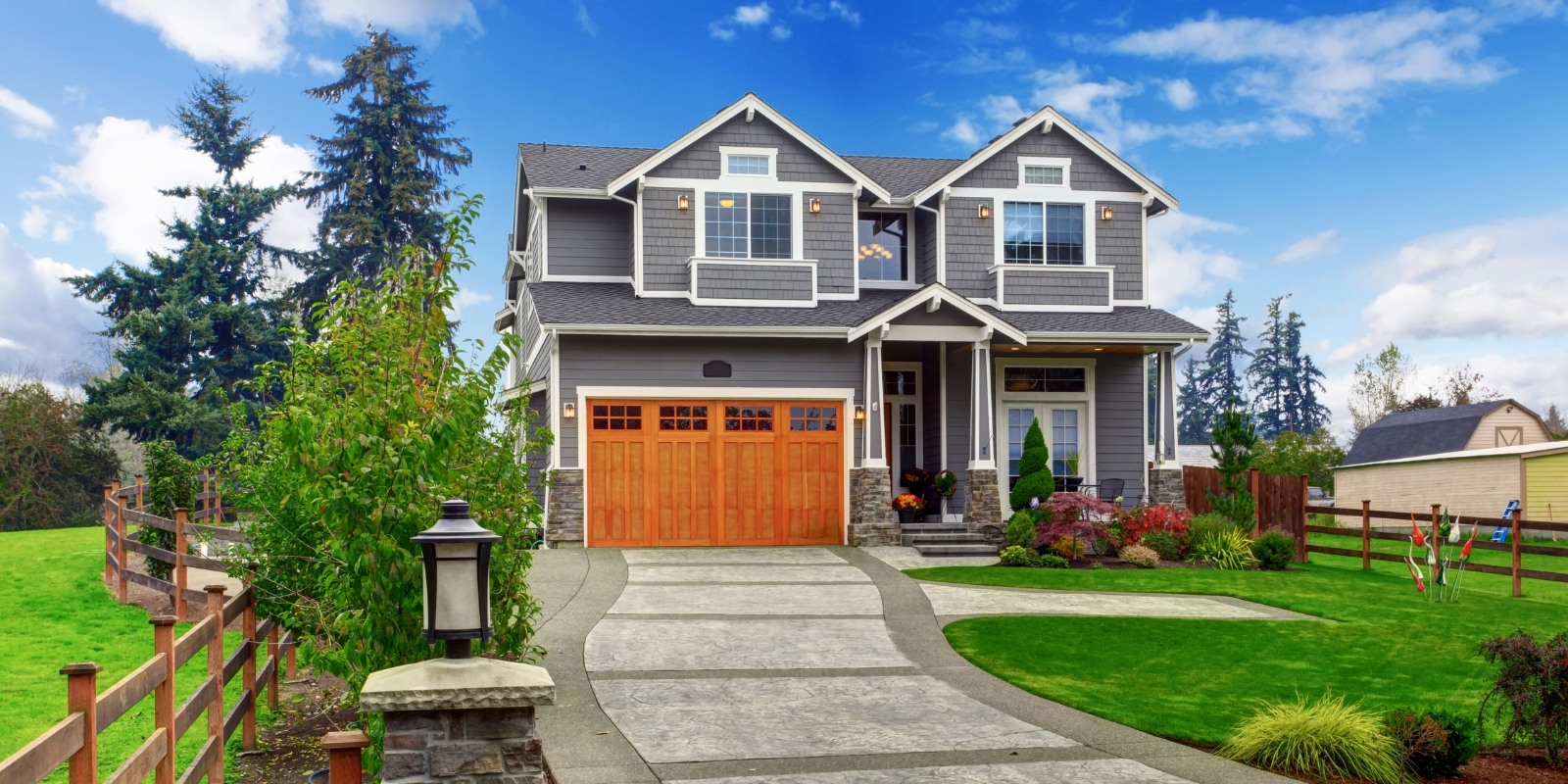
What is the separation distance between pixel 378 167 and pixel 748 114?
74.3 ft

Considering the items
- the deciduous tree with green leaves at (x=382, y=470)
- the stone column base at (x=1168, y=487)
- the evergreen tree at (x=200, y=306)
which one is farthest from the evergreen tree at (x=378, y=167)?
the deciduous tree with green leaves at (x=382, y=470)

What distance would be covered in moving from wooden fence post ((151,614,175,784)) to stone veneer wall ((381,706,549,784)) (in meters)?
1.40

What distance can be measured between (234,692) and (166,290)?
91.1 ft

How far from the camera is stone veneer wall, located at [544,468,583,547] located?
704 inches

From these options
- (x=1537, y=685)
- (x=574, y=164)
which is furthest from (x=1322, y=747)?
(x=574, y=164)

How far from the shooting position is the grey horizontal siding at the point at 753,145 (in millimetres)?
19641

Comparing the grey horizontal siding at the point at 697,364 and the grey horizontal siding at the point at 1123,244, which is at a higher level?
the grey horizontal siding at the point at 1123,244

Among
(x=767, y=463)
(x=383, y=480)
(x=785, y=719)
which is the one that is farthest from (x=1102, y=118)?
(x=383, y=480)

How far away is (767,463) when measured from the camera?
61.3 ft

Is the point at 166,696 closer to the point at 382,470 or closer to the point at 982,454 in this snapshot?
the point at 382,470

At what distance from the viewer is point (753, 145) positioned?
1988 cm

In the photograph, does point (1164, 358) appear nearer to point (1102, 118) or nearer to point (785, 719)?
point (1102, 118)

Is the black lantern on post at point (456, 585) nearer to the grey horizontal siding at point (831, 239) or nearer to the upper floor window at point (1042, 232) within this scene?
the grey horizontal siding at point (831, 239)

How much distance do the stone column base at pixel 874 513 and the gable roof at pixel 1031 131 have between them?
17.7ft
